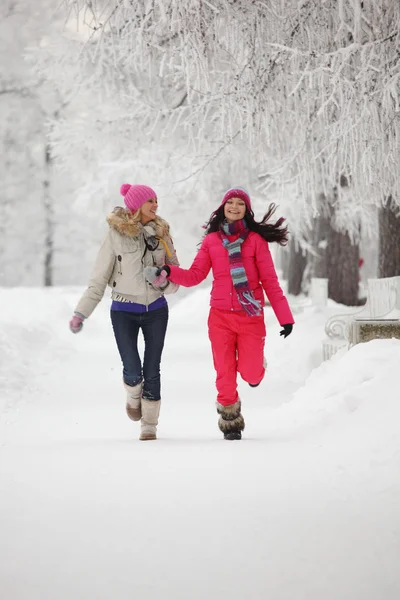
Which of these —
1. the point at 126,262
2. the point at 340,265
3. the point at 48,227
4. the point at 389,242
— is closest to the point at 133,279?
the point at 126,262

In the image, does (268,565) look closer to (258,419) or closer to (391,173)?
(258,419)

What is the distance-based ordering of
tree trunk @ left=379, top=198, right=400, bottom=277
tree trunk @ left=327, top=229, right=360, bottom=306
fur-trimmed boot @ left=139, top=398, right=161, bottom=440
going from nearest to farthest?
fur-trimmed boot @ left=139, top=398, right=161, bottom=440, tree trunk @ left=379, top=198, right=400, bottom=277, tree trunk @ left=327, top=229, right=360, bottom=306

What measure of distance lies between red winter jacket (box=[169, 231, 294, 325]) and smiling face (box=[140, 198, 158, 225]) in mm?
441

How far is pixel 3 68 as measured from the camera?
94.8 feet

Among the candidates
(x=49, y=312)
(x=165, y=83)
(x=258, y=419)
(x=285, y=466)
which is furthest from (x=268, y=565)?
(x=49, y=312)

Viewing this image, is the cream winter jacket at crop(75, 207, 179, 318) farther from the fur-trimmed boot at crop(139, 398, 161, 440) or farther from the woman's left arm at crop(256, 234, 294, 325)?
the fur-trimmed boot at crop(139, 398, 161, 440)

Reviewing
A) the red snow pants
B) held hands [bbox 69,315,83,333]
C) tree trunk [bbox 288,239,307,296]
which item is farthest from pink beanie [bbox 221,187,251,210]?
tree trunk [bbox 288,239,307,296]

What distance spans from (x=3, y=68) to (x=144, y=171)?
608 inches

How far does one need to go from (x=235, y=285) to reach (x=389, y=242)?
7061 millimetres

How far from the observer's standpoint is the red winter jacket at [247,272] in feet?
18.7

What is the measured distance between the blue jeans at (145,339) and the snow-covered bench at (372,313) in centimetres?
373

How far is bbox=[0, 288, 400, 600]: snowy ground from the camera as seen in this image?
294cm

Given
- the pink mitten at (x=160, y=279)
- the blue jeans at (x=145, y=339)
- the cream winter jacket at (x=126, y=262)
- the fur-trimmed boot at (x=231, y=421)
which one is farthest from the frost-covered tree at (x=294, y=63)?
the fur-trimmed boot at (x=231, y=421)

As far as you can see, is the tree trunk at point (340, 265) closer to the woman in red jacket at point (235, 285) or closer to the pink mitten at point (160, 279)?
the woman in red jacket at point (235, 285)
